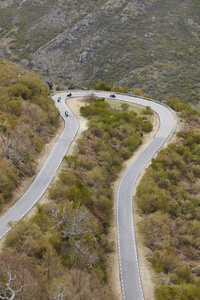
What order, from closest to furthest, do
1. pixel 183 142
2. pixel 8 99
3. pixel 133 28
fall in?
pixel 8 99
pixel 183 142
pixel 133 28

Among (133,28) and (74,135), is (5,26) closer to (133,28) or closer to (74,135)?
(133,28)

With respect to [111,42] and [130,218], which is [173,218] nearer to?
[130,218]

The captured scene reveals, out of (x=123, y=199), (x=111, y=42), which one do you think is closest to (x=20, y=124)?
(x=123, y=199)

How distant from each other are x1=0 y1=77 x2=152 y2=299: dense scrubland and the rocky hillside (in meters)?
47.1

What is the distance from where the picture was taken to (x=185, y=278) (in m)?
23.2

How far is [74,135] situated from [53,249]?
22955mm

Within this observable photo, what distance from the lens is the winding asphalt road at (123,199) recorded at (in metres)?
22.4

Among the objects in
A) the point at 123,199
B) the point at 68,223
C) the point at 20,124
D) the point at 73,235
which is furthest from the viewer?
the point at 20,124

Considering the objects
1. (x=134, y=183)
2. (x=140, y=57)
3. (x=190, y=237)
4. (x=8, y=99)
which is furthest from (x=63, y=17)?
(x=190, y=237)

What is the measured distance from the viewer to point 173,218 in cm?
3191

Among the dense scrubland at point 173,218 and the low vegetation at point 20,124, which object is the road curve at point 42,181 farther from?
the dense scrubland at point 173,218

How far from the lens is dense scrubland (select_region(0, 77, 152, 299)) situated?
16.0 meters

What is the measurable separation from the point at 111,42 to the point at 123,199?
81.0m

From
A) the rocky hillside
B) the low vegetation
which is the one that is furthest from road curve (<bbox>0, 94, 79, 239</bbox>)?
the rocky hillside
